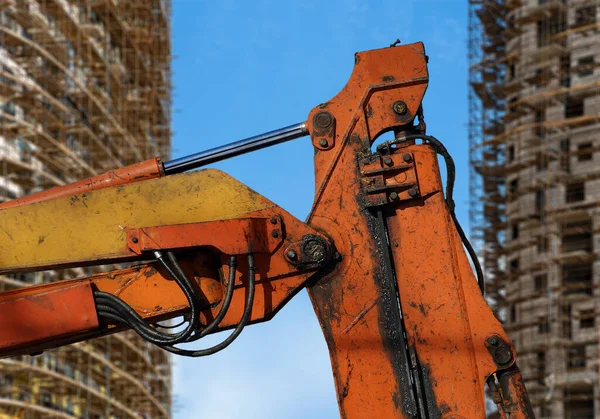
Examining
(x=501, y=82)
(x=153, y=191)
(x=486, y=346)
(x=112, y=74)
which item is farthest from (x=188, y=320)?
(x=501, y=82)

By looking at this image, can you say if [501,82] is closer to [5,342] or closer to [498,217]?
[498,217]

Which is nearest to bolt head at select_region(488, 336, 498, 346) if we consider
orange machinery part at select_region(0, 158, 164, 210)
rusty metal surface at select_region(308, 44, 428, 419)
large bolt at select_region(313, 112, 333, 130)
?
rusty metal surface at select_region(308, 44, 428, 419)

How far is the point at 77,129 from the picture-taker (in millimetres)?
33656

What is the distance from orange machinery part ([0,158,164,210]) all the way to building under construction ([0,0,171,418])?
22147 mm

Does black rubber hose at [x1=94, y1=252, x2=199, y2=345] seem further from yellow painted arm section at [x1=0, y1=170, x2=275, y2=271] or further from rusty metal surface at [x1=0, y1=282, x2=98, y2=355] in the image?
yellow painted arm section at [x1=0, y1=170, x2=275, y2=271]

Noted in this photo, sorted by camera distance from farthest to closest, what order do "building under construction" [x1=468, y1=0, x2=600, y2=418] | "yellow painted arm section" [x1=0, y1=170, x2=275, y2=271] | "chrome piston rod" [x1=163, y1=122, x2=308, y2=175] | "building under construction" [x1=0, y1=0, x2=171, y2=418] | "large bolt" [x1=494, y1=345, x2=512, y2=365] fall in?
"building under construction" [x1=468, y1=0, x2=600, y2=418]
"building under construction" [x1=0, y1=0, x2=171, y2=418]
"chrome piston rod" [x1=163, y1=122, x2=308, y2=175]
"yellow painted arm section" [x1=0, y1=170, x2=275, y2=271]
"large bolt" [x1=494, y1=345, x2=512, y2=365]

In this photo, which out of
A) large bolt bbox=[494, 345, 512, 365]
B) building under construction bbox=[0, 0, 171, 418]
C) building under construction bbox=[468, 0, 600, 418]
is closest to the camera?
large bolt bbox=[494, 345, 512, 365]

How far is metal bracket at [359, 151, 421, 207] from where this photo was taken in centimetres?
492

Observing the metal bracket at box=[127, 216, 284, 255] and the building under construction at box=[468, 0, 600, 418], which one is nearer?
the metal bracket at box=[127, 216, 284, 255]

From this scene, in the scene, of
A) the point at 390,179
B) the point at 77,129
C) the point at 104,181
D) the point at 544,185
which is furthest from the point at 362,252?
the point at 544,185

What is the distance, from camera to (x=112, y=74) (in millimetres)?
39469

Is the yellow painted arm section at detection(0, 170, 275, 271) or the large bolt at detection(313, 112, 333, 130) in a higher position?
the large bolt at detection(313, 112, 333, 130)

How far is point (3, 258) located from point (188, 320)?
34.9 inches

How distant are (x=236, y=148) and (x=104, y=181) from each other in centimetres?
63
